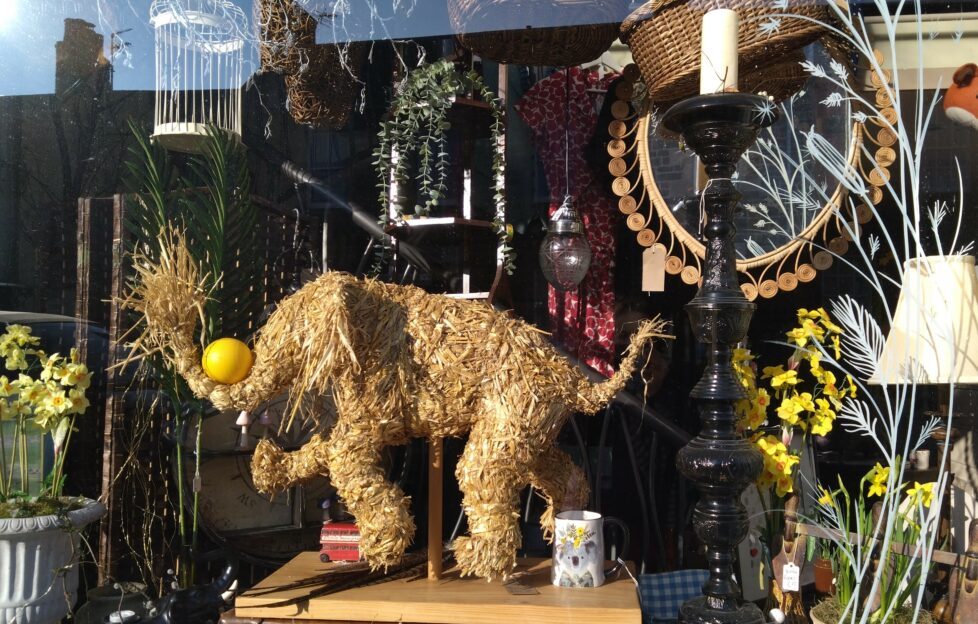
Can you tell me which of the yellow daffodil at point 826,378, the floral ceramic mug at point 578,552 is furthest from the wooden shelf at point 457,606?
the yellow daffodil at point 826,378

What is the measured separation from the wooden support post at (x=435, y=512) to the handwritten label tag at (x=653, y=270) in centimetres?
98

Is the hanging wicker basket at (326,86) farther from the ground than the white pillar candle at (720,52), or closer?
farther from the ground

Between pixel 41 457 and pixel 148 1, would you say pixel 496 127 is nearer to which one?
pixel 148 1

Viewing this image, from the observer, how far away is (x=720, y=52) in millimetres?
1501

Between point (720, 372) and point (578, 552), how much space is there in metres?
0.70

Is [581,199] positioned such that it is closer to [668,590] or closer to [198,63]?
[668,590]

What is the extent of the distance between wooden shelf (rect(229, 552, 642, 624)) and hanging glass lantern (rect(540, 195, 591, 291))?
99 cm

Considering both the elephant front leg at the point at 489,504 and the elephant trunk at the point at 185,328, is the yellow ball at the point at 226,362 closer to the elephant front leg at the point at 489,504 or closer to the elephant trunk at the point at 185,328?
the elephant trunk at the point at 185,328

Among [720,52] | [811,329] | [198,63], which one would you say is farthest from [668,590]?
[198,63]

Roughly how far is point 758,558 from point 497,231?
134 cm

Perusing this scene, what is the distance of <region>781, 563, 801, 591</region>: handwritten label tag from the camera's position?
203 cm

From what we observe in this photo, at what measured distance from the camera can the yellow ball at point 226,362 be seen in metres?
1.98

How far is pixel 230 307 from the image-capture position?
97.1 inches

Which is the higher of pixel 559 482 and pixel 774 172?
pixel 774 172
